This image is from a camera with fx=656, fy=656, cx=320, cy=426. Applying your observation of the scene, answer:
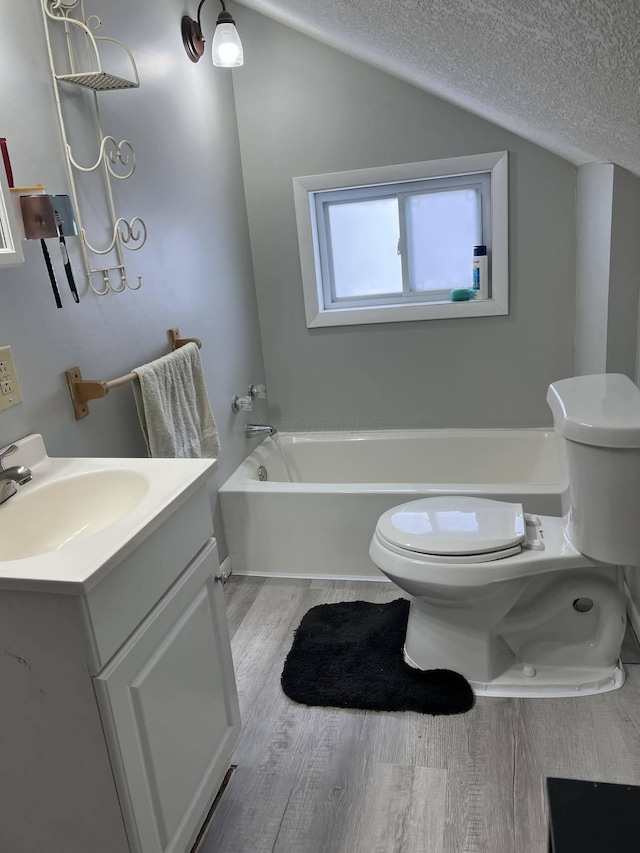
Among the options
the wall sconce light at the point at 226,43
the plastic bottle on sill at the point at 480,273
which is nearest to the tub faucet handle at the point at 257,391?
the plastic bottle on sill at the point at 480,273

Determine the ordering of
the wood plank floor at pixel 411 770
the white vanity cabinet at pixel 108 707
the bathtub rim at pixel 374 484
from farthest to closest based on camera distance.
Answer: the bathtub rim at pixel 374 484 < the wood plank floor at pixel 411 770 < the white vanity cabinet at pixel 108 707

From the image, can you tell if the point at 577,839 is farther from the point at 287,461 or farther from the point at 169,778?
the point at 287,461

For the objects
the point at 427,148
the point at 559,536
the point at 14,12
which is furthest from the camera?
the point at 427,148

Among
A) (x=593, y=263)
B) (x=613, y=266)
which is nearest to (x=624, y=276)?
(x=613, y=266)

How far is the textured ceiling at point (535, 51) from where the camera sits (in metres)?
0.71

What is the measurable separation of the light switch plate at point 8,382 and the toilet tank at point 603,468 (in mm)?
1372

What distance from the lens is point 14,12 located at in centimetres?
153

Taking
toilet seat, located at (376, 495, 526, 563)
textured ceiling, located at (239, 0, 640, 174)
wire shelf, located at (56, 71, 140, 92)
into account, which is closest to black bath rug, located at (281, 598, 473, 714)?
toilet seat, located at (376, 495, 526, 563)

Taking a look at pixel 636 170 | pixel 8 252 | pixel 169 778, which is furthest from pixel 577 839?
pixel 636 170

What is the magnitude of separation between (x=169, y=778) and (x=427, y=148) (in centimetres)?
258

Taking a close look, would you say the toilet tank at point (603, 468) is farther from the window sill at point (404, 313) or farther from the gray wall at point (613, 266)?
the window sill at point (404, 313)

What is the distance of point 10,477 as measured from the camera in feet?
4.64

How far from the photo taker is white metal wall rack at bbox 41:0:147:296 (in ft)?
5.48

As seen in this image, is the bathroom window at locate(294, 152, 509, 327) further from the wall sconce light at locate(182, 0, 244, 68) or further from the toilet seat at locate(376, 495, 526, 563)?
the toilet seat at locate(376, 495, 526, 563)
